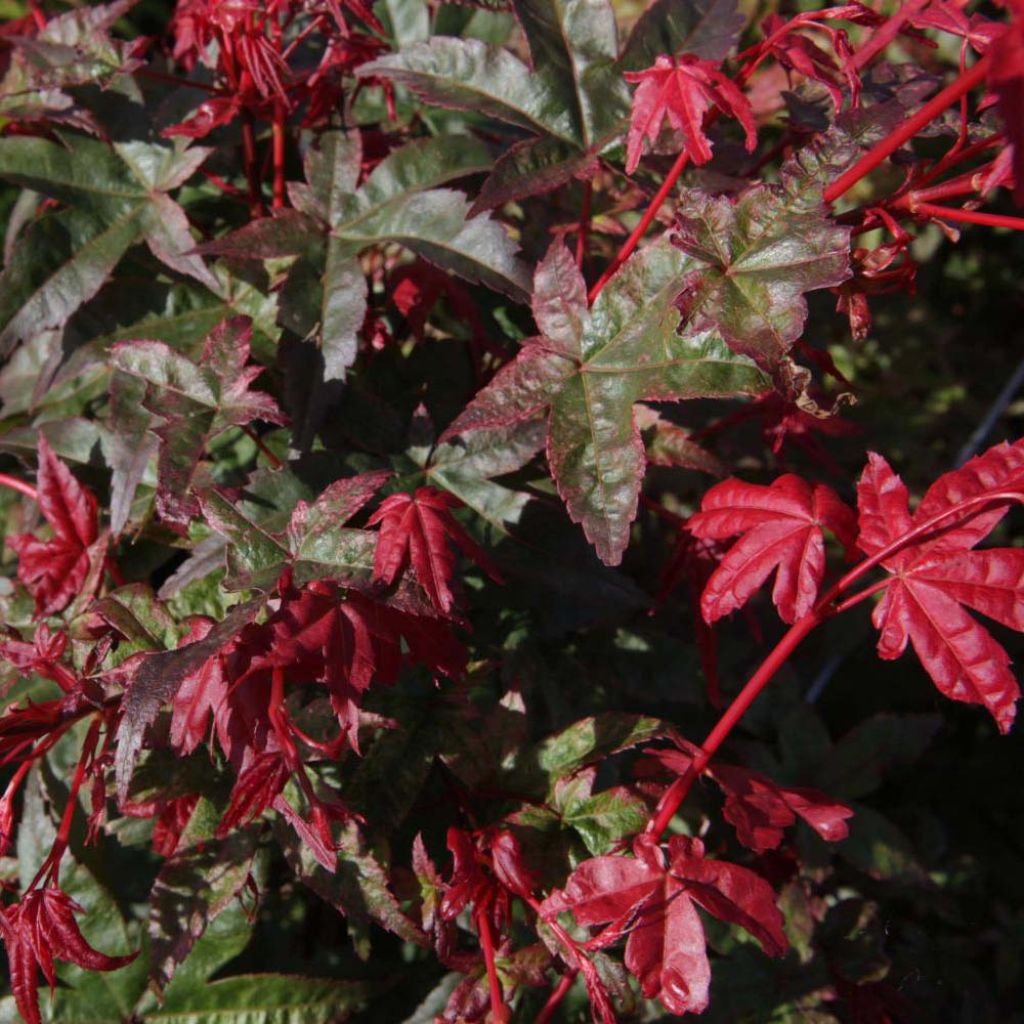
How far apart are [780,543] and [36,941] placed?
0.73 meters

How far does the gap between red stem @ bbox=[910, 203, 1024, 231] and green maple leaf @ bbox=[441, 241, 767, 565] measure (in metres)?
0.20

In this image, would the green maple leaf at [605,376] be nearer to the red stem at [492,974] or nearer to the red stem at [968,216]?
the red stem at [968,216]

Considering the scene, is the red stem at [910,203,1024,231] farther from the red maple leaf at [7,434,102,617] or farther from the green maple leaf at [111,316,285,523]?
the red maple leaf at [7,434,102,617]

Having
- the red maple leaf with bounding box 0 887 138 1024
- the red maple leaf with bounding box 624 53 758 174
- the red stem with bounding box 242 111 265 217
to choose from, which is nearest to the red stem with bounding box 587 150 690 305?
the red maple leaf with bounding box 624 53 758 174

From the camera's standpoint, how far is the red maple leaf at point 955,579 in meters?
0.82

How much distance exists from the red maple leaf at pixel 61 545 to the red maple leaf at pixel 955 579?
803mm

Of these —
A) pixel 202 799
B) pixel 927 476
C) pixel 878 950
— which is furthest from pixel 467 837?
pixel 927 476

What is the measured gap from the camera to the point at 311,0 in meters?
1.11

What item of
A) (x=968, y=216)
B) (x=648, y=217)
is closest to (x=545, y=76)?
(x=648, y=217)

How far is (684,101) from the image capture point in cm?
91

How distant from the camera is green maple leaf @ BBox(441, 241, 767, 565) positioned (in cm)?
90

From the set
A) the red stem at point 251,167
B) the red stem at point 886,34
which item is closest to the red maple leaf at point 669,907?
the red stem at point 886,34

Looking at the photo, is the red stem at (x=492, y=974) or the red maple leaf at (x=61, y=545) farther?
the red maple leaf at (x=61, y=545)

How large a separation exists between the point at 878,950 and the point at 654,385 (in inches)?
34.1
